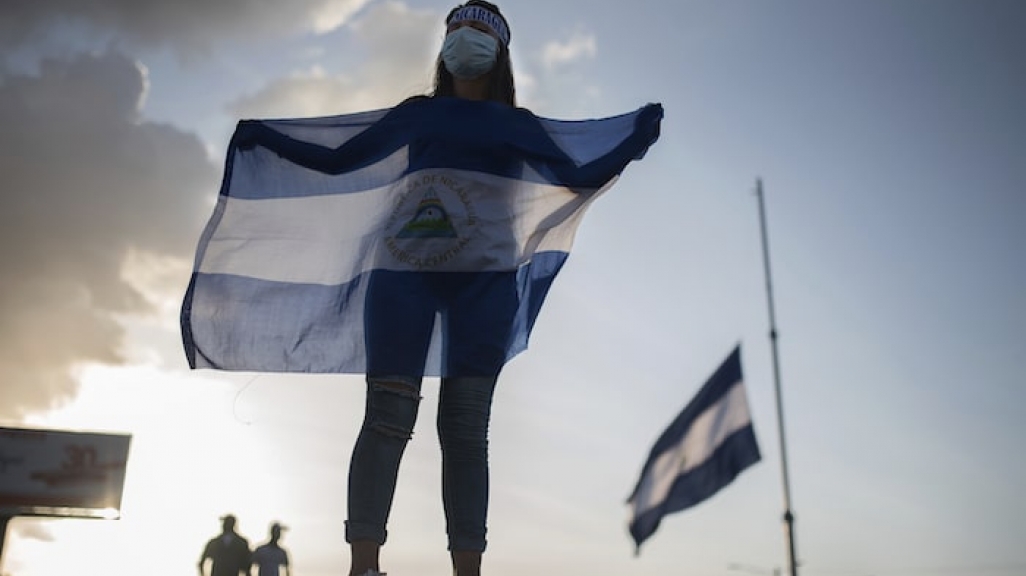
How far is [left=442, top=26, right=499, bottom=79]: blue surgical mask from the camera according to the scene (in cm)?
545

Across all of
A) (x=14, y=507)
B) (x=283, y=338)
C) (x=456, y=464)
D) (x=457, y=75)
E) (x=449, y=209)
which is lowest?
(x=456, y=464)

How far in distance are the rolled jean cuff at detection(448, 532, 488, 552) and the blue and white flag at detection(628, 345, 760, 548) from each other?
15.3 meters

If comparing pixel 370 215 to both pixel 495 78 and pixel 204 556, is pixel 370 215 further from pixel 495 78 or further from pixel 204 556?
pixel 204 556

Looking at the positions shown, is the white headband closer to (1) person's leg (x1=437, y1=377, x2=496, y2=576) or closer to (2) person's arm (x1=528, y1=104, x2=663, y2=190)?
(2) person's arm (x1=528, y1=104, x2=663, y2=190)

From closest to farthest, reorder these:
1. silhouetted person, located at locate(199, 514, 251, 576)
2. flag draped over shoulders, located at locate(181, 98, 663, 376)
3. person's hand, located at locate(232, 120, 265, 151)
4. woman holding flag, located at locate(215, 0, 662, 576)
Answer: woman holding flag, located at locate(215, 0, 662, 576) < flag draped over shoulders, located at locate(181, 98, 663, 376) < person's hand, located at locate(232, 120, 265, 151) < silhouetted person, located at locate(199, 514, 251, 576)

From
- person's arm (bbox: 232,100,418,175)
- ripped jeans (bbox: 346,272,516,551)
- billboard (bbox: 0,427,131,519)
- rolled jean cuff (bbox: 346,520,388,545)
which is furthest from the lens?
billboard (bbox: 0,427,131,519)

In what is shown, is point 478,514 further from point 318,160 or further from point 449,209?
point 318,160

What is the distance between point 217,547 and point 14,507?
35452 millimetres

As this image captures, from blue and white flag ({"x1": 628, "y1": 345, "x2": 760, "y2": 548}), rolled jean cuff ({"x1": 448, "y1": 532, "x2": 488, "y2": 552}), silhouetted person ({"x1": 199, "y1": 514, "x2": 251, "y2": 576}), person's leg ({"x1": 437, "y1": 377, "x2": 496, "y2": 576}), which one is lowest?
rolled jean cuff ({"x1": 448, "y1": 532, "x2": 488, "y2": 552})

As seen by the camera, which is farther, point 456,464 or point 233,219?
point 233,219

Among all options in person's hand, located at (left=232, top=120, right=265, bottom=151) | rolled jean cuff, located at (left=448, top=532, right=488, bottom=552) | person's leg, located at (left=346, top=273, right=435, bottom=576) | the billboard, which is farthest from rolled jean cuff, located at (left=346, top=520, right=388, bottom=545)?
the billboard

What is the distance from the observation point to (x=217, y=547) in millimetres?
12594

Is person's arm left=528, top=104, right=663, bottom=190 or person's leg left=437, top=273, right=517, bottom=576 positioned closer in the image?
person's leg left=437, top=273, right=517, bottom=576

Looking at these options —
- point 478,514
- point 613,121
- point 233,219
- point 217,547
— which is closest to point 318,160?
point 233,219
